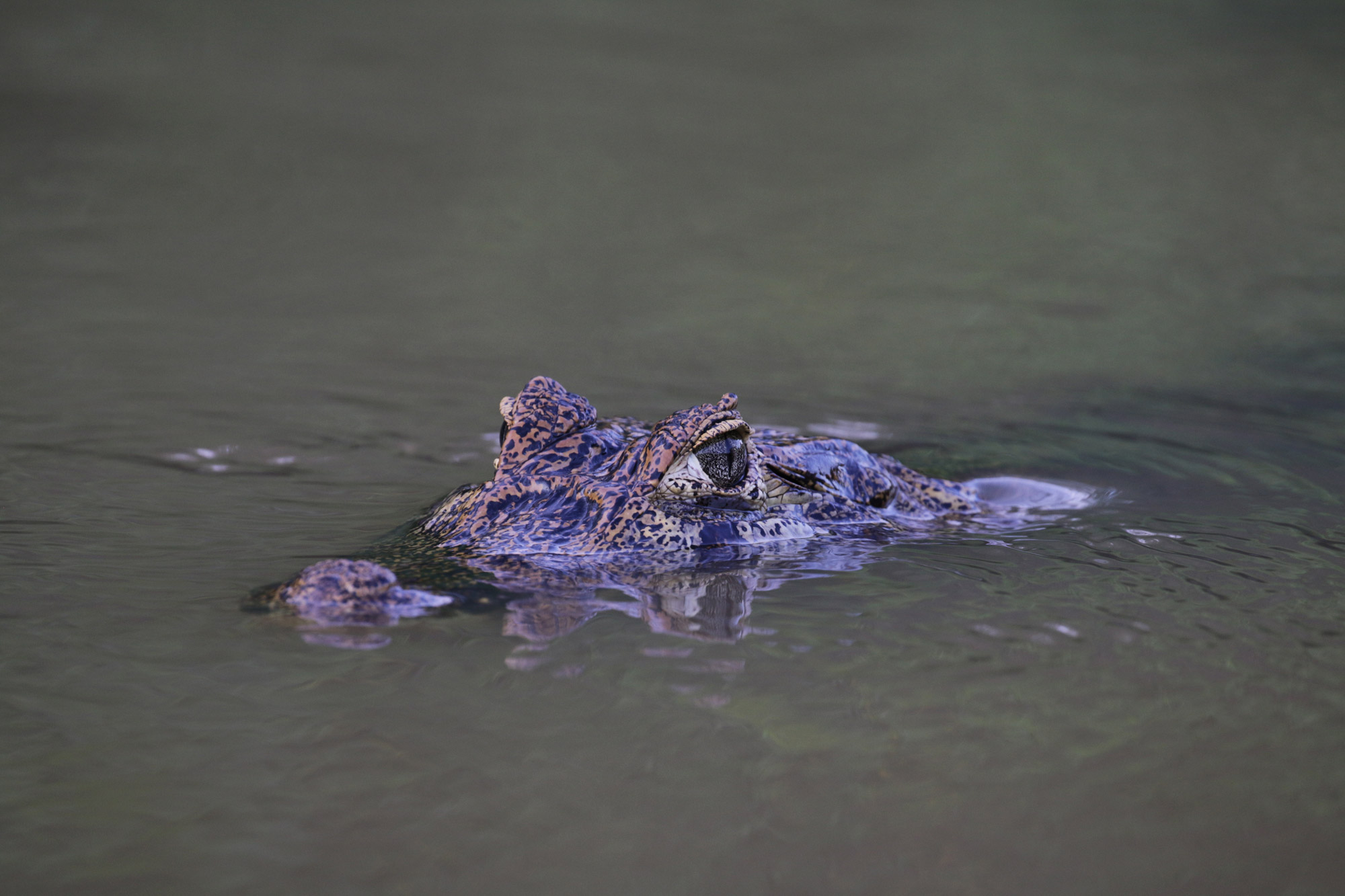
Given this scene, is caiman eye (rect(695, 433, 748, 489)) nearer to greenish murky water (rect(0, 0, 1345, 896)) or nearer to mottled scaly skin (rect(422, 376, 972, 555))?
mottled scaly skin (rect(422, 376, 972, 555))

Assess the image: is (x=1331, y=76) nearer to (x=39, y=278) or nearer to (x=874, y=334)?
(x=874, y=334)

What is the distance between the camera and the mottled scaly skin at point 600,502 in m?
4.14

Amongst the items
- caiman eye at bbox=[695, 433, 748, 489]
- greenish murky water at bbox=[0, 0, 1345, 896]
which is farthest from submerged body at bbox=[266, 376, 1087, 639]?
greenish murky water at bbox=[0, 0, 1345, 896]

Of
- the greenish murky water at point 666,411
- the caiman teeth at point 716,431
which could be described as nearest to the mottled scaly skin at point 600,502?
the caiman teeth at point 716,431

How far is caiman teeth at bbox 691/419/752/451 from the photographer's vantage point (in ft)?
13.8

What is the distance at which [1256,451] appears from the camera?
252 inches

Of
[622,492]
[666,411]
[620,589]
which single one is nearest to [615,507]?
[622,492]

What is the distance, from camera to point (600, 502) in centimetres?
431

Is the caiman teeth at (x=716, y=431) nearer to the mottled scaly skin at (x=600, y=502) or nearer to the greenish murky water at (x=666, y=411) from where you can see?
the mottled scaly skin at (x=600, y=502)

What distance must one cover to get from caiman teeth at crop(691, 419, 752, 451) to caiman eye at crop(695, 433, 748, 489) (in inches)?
1.2

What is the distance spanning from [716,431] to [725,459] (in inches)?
6.1

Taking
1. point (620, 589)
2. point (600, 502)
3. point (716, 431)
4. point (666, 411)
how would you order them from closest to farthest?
point (620, 589), point (716, 431), point (600, 502), point (666, 411)

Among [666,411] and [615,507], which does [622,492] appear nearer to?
[615,507]

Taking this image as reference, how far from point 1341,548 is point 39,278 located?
7811mm
